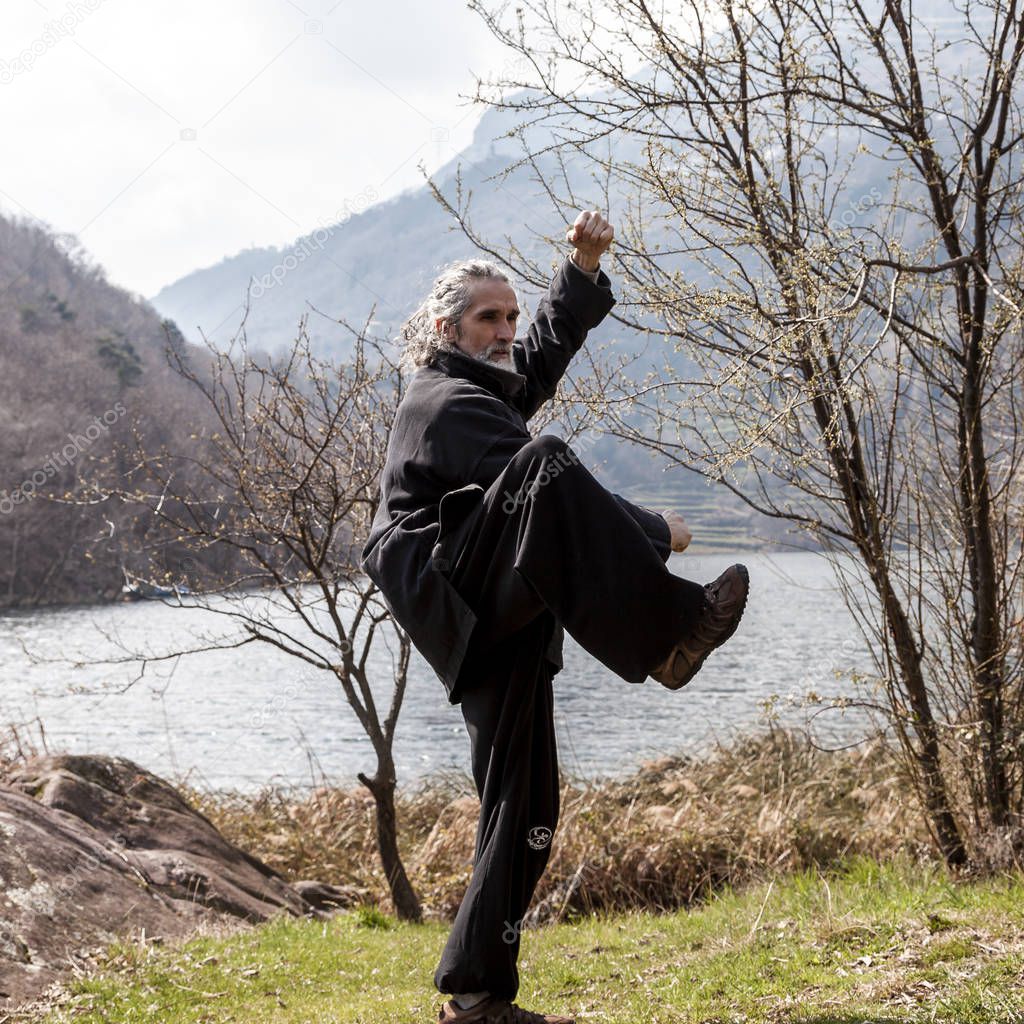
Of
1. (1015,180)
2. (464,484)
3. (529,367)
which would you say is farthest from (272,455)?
(1015,180)

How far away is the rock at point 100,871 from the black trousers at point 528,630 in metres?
1.87

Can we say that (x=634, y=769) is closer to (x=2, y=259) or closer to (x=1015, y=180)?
(x=1015, y=180)

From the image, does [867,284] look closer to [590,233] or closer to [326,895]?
[590,233]

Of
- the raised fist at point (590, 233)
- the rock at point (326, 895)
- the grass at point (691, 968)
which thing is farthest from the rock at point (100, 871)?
the raised fist at point (590, 233)

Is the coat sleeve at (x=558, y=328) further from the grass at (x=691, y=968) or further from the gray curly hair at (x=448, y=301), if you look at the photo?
the grass at (x=691, y=968)

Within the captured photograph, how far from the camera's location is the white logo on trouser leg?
9.84 feet

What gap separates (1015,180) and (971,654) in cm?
234

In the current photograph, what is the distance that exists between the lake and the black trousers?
2.93 m

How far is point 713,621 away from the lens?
2.72m

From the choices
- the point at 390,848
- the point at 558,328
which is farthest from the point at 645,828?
the point at 558,328

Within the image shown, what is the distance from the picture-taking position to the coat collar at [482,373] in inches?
129

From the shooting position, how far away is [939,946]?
139 inches

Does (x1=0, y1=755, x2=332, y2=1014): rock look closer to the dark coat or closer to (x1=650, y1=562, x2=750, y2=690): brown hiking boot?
the dark coat

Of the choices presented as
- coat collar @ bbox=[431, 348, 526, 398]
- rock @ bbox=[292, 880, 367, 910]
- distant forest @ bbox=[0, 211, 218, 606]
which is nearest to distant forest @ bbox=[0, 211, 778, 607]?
distant forest @ bbox=[0, 211, 218, 606]
